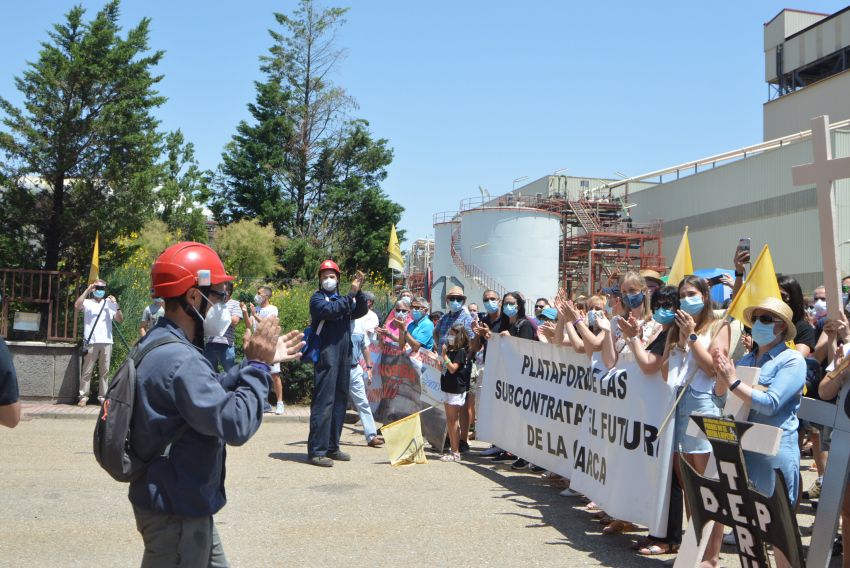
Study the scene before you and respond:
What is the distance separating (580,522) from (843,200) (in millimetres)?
31235

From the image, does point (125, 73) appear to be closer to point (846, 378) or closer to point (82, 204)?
point (82, 204)

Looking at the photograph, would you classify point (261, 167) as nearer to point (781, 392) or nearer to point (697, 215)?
point (697, 215)

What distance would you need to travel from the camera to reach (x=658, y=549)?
614 cm

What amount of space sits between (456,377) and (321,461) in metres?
1.93

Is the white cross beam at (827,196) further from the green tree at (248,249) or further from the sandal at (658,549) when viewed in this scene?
the green tree at (248,249)

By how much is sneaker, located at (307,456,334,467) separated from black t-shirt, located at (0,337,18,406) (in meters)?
5.79

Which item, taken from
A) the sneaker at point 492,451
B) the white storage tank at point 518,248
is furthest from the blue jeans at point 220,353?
the white storage tank at point 518,248

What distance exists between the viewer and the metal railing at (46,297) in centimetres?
1483

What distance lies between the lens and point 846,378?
4.70m

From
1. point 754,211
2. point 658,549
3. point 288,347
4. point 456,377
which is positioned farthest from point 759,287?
point 754,211

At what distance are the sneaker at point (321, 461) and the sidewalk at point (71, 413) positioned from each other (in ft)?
11.4

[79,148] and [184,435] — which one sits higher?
[79,148]

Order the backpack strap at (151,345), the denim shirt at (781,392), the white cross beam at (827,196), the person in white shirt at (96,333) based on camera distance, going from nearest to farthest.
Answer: the backpack strap at (151,345)
the denim shirt at (781,392)
the white cross beam at (827,196)
the person in white shirt at (96,333)

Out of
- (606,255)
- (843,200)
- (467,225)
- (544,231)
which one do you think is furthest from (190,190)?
A: (843,200)
